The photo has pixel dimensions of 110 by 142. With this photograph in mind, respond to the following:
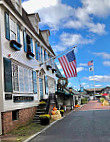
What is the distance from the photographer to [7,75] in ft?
35.5

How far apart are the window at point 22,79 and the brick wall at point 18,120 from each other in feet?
4.52

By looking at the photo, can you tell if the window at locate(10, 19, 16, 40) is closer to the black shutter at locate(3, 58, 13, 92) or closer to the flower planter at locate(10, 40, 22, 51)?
the flower planter at locate(10, 40, 22, 51)

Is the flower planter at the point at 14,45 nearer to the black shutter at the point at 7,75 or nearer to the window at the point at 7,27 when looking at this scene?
the window at the point at 7,27

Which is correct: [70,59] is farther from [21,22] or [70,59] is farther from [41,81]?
[21,22]

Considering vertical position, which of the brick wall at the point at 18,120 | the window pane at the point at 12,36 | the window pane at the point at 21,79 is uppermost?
the window pane at the point at 12,36

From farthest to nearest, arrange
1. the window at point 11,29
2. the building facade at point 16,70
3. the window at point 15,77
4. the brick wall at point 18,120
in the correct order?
the window at point 15,77 → the window at point 11,29 → the building facade at point 16,70 → the brick wall at point 18,120

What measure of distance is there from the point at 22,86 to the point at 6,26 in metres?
4.06

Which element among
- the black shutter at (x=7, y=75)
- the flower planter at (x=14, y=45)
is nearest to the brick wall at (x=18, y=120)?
the black shutter at (x=7, y=75)

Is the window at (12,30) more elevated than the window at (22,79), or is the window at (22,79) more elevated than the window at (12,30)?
the window at (12,30)

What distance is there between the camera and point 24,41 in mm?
14039

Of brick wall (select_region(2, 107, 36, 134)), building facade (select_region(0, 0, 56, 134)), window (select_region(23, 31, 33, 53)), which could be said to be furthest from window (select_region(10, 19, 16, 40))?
brick wall (select_region(2, 107, 36, 134))

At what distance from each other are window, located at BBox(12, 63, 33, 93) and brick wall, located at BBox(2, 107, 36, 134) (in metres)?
1.38

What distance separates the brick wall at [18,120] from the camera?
10.1 m

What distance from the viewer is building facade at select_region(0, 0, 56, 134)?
34.5 feet
